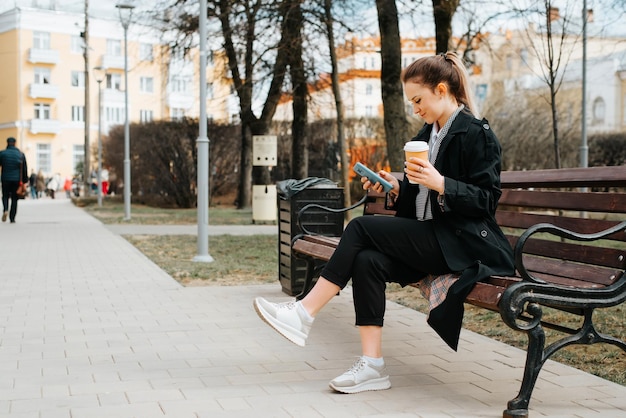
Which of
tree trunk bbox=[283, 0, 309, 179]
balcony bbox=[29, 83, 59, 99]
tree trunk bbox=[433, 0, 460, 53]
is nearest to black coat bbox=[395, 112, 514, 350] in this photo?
tree trunk bbox=[433, 0, 460, 53]

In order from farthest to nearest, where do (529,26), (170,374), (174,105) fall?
(174,105) → (529,26) → (170,374)

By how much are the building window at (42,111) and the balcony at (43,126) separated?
3.14 ft

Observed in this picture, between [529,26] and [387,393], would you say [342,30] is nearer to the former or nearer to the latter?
[529,26]

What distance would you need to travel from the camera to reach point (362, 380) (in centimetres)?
445

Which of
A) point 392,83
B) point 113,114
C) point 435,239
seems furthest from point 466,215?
point 113,114

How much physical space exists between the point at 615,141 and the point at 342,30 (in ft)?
58.8

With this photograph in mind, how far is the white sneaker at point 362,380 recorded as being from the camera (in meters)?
4.41

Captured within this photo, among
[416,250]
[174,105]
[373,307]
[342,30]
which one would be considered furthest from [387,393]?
[174,105]

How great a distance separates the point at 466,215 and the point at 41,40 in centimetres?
6718

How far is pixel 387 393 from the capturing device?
446cm

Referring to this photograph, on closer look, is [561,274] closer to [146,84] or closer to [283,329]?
[283,329]

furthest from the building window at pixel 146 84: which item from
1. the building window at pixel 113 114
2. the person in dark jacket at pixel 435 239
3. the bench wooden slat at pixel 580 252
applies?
the person in dark jacket at pixel 435 239

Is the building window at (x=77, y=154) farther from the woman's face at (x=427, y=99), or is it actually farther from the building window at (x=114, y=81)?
the woman's face at (x=427, y=99)

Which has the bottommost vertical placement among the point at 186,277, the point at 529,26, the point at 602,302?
the point at 186,277
